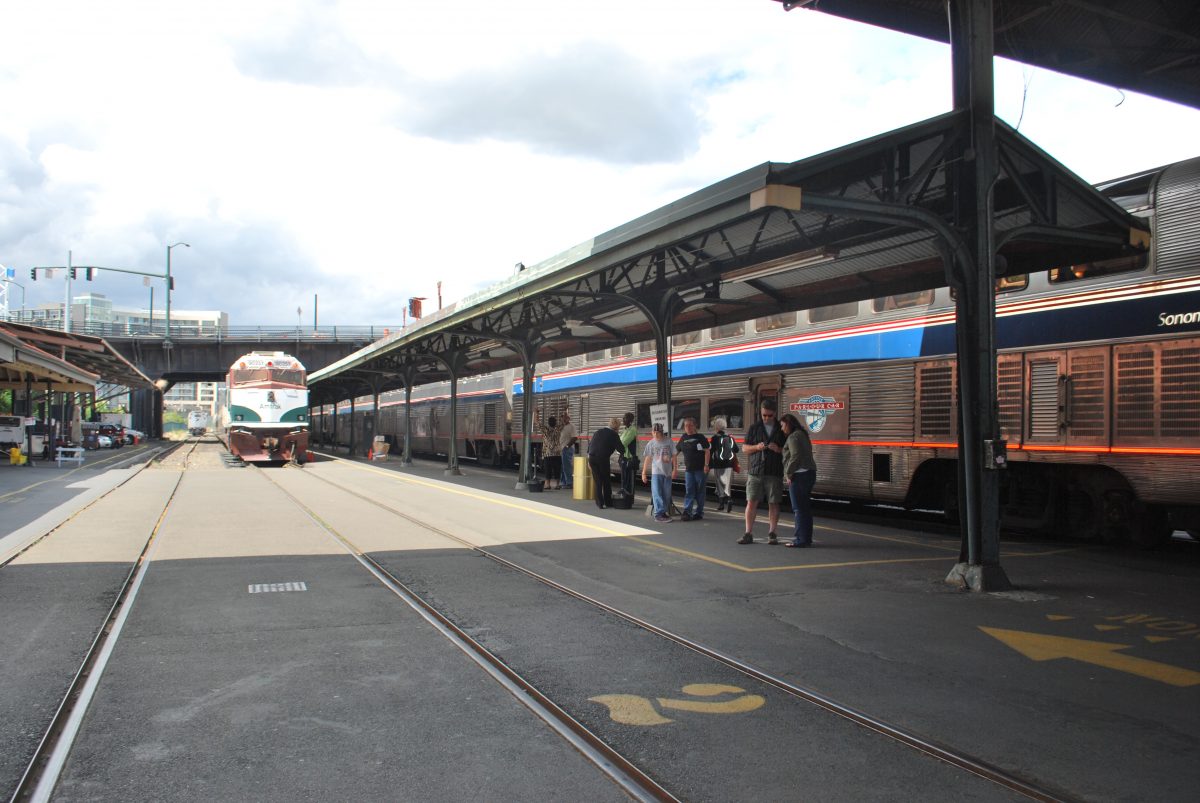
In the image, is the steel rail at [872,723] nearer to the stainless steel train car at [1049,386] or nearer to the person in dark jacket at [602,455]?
the stainless steel train car at [1049,386]

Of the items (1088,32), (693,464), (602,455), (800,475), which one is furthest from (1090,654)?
(602,455)

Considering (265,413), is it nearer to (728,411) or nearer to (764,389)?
(728,411)

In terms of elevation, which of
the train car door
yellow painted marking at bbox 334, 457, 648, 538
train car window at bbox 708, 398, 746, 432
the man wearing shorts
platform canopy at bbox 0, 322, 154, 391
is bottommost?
yellow painted marking at bbox 334, 457, 648, 538

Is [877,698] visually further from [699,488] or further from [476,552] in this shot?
[699,488]

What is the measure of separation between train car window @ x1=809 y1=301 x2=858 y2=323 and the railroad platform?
15.3 ft

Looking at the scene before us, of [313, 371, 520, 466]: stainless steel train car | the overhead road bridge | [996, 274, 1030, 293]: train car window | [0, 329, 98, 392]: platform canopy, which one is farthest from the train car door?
the overhead road bridge

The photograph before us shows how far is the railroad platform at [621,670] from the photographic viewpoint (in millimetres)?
3963

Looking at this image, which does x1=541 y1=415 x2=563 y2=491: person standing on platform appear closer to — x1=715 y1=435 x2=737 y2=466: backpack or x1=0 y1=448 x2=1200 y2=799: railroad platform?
x1=715 y1=435 x2=737 y2=466: backpack

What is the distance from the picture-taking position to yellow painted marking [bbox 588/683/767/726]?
4648mm

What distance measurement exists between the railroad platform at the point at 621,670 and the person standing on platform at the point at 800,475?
1.94ft

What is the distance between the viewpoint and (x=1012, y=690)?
5.22 m

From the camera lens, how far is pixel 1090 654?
19.7 ft

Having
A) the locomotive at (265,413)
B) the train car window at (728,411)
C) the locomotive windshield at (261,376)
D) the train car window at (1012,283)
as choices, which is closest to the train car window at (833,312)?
the train car window at (728,411)

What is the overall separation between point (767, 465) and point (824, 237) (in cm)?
301
